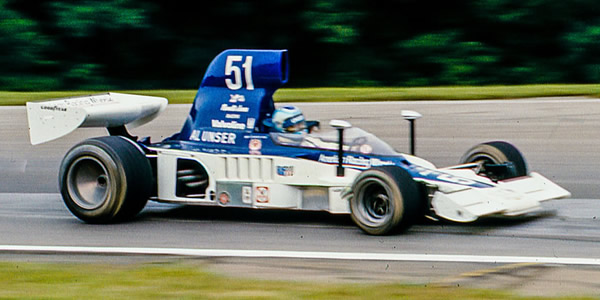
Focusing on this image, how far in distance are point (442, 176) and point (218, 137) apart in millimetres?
2040

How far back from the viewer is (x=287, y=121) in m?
8.29

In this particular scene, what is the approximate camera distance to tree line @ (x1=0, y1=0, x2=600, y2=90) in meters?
18.2

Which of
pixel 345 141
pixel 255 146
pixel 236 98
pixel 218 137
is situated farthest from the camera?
pixel 236 98

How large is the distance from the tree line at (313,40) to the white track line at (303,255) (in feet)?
37.3

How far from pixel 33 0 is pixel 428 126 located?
38.4 feet

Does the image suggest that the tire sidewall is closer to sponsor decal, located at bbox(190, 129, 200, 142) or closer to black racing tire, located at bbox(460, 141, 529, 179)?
sponsor decal, located at bbox(190, 129, 200, 142)

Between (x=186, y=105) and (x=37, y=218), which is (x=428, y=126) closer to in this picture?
(x=186, y=105)

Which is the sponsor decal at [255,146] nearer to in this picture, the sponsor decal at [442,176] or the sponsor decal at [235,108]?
the sponsor decal at [235,108]

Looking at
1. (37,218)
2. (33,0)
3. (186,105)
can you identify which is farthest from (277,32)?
(37,218)

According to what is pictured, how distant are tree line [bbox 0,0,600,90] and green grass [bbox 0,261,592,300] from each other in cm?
1220

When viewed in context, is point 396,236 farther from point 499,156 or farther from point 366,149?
point 499,156

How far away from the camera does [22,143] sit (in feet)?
35.6

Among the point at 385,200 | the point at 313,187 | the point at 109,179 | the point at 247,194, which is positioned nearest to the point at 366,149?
the point at 313,187

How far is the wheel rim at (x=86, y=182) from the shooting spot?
823 cm
